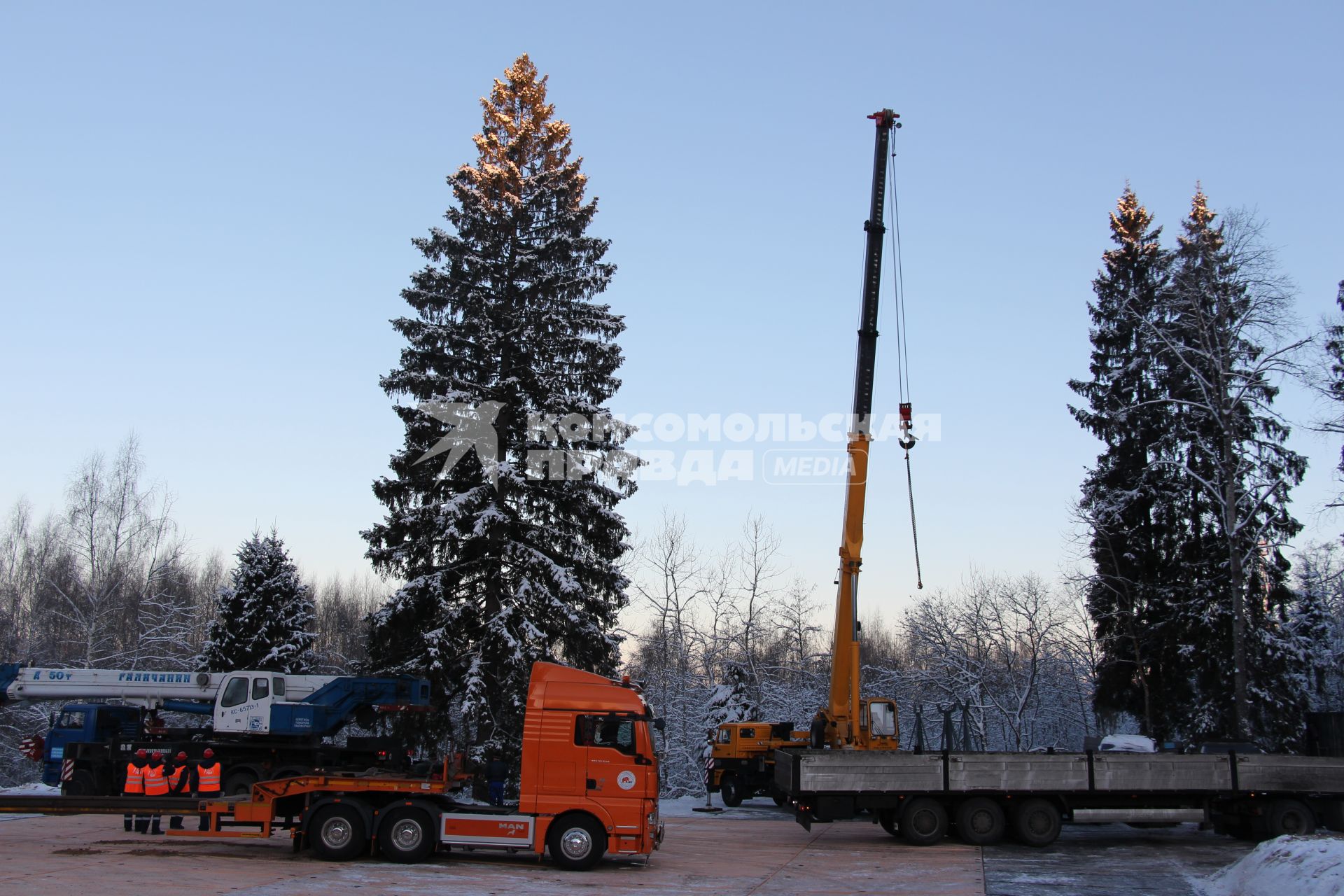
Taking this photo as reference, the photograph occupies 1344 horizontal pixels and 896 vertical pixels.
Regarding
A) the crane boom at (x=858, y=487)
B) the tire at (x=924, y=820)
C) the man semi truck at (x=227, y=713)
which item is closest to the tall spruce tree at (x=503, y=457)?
the man semi truck at (x=227, y=713)

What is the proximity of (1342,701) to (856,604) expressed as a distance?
36591mm

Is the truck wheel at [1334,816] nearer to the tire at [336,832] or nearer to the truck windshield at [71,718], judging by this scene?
the tire at [336,832]

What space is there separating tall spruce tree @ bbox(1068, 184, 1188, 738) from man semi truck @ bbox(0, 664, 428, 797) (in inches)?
903

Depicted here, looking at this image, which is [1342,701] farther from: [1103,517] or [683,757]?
[683,757]

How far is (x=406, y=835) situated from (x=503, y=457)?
13.9 metres

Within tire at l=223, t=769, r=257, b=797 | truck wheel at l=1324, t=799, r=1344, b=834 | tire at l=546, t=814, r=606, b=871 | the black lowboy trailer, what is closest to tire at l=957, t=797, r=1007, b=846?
the black lowboy trailer

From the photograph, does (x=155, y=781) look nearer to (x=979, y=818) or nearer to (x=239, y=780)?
(x=239, y=780)

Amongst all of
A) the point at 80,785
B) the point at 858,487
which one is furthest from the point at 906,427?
the point at 80,785

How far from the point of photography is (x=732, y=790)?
27828 millimetres

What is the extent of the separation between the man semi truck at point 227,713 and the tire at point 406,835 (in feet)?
30.8

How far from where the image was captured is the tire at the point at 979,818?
18594 mm

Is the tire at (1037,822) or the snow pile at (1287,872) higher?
the snow pile at (1287,872)

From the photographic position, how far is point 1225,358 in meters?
27.9

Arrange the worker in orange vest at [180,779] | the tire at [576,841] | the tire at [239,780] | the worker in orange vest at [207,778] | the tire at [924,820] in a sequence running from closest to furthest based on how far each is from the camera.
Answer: the tire at [576,841] → the worker in orange vest at [180,779] → the worker in orange vest at [207,778] → the tire at [924,820] → the tire at [239,780]
